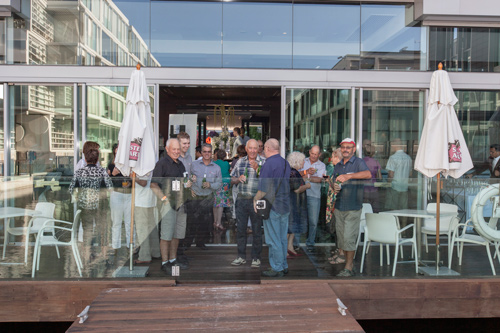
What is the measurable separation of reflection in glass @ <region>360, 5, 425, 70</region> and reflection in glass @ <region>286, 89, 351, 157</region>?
790 mm

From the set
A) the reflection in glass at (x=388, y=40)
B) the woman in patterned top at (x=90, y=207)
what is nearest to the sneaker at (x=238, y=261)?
the woman in patterned top at (x=90, y=207)

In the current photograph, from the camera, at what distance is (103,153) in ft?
25.4

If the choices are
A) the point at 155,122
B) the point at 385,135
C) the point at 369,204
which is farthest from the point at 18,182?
the point at 385,135

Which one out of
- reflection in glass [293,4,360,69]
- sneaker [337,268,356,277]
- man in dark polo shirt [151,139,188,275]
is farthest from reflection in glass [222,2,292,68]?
sneaker [337,268,356,277]

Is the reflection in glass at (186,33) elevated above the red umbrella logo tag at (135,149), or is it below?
above

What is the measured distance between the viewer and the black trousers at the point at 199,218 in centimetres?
Answer: 529

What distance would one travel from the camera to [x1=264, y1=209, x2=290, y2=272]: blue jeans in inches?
207

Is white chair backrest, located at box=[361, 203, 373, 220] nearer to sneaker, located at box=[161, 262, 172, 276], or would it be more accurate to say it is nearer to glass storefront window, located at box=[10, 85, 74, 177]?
sneaker, located at box=[161, 262, 172, 276]

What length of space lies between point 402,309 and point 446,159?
1836mm

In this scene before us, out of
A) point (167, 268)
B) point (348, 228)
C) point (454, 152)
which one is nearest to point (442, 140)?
point (454, 152)

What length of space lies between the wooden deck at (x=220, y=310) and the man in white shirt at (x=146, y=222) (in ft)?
2.26

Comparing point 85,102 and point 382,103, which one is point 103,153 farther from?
point 382,103

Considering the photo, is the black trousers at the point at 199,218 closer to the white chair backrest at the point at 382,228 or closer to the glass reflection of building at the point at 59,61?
the white chair backrest at the point at 382,228

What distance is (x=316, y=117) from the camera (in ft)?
26.1
